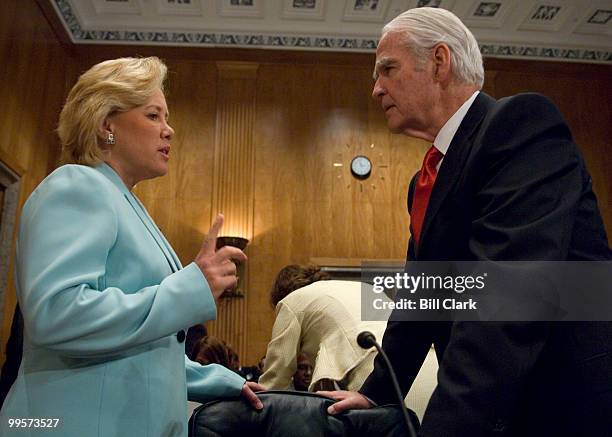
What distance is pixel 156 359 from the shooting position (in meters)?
1.33

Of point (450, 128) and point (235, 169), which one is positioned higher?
point (235, 169)

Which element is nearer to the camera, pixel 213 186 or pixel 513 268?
pixel 513 268

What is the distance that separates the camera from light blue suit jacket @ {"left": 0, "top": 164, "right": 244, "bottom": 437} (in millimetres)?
1197

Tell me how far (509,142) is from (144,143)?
928 mm

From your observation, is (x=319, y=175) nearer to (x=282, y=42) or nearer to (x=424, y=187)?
(x=282, y=42)

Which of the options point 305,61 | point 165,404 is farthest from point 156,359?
point 305,61

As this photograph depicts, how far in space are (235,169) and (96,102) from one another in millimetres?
6443

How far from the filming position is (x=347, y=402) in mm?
1406

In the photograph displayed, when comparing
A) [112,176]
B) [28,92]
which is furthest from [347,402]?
[28,92]

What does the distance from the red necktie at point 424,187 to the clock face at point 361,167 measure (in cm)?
654

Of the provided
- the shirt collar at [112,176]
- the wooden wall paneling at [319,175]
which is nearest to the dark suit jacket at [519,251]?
the shirt collar at [112,176]

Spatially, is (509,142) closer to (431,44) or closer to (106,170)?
(431,44)

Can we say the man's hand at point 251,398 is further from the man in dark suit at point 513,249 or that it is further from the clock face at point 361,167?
the clock face at point 361,167

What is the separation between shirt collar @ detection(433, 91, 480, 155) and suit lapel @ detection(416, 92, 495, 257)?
0.33 feet
